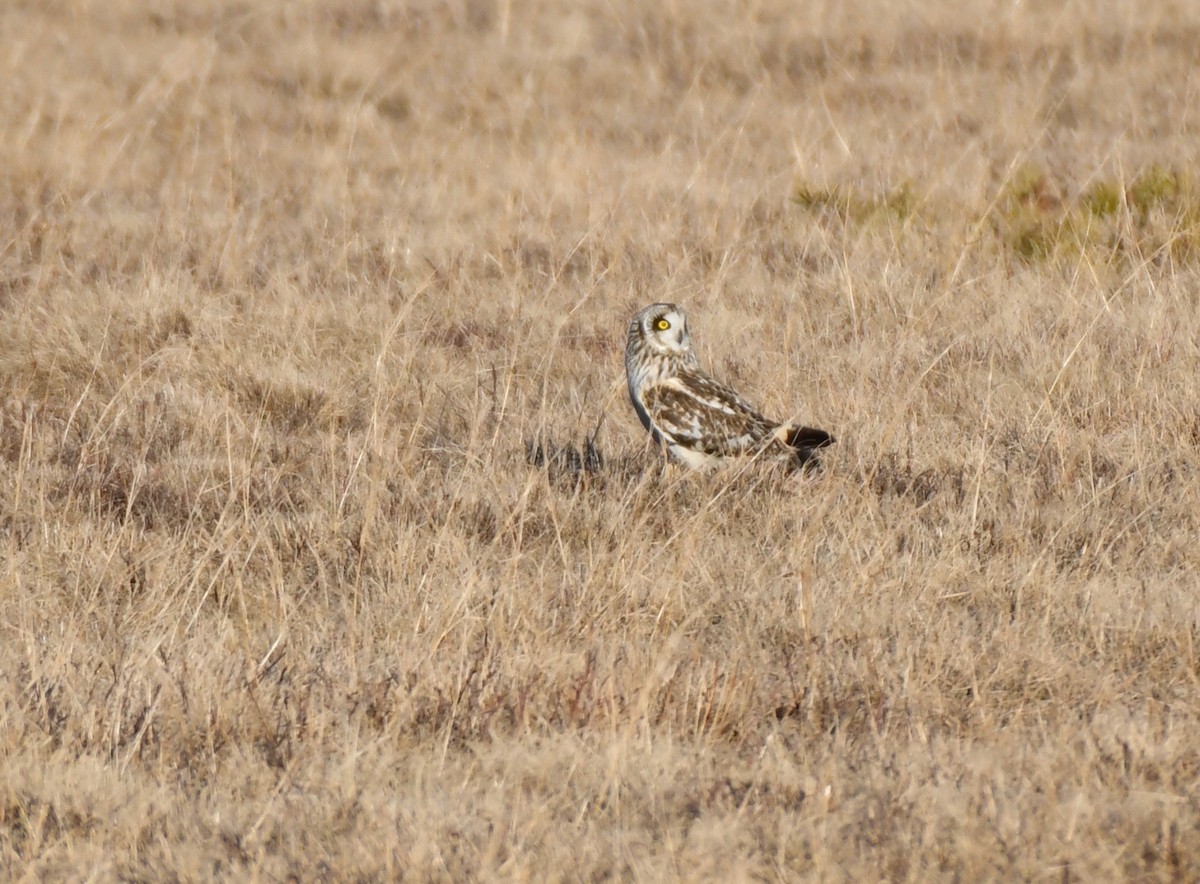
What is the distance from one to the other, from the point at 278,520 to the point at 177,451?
48.8 inches

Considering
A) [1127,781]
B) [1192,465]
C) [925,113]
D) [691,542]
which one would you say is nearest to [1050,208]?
[925,113]

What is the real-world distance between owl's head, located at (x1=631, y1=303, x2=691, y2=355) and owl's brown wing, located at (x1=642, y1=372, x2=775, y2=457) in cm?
22

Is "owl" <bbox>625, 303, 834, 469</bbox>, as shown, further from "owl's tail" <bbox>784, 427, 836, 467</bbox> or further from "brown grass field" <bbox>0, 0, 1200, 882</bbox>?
"brown grass field" <bbox>0, 0, 1200, 882</bbox>

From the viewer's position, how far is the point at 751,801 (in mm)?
3322

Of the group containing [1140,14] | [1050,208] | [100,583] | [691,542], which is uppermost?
[1140,14]

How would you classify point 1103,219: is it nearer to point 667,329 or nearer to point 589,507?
point 667,329

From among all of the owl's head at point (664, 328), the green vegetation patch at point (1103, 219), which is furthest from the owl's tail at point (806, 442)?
the green vegetation patch at point (1103, 219)

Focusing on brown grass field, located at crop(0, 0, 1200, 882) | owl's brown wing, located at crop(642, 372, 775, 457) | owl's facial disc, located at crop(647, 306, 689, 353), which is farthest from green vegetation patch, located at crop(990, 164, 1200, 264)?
owl's brown wing, located at crop(642, 372, 775, 457)

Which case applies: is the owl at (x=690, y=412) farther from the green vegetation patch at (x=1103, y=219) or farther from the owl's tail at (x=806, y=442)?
the green vegetation patch at (x=1103, y=219)

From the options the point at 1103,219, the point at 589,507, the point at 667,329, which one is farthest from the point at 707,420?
the point at 1103,219

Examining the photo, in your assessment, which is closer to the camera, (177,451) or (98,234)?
(177,451)

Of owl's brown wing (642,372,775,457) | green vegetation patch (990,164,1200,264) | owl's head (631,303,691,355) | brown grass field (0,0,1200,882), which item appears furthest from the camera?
green vegetation patch (990,164,1200,264)

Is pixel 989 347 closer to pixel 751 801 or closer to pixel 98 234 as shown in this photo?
pixel 751 801

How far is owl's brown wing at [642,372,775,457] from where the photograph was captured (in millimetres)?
5508
